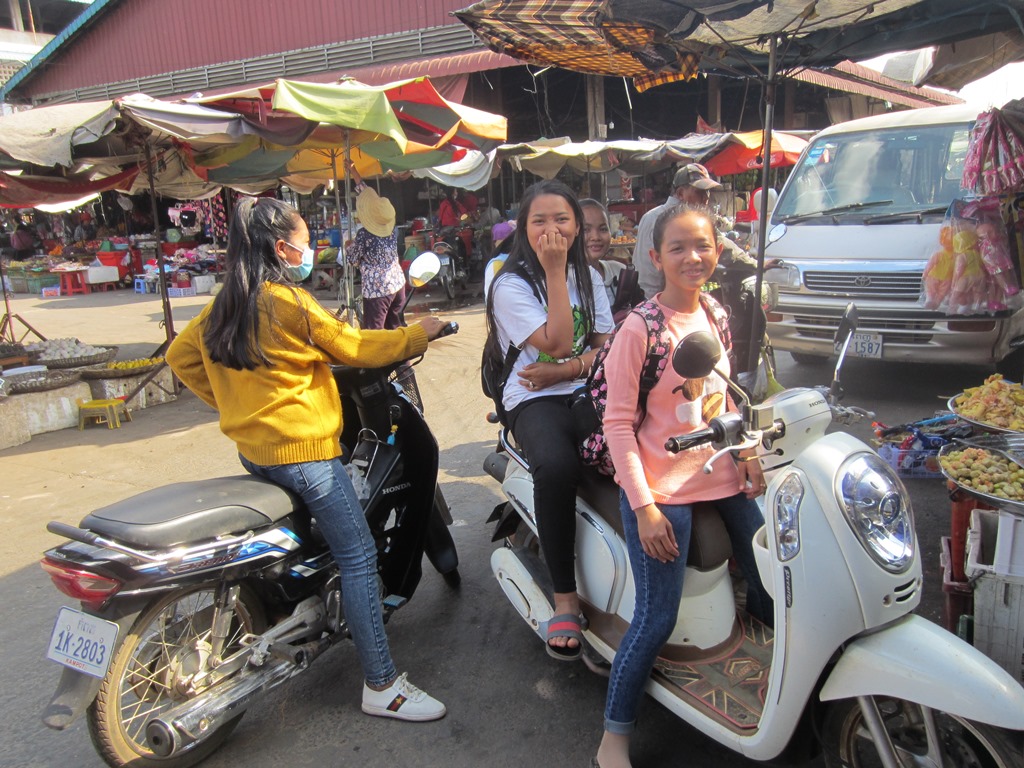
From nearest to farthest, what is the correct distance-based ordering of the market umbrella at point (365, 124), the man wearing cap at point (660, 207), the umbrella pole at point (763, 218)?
the umbrella pole at point (763, 218) → the man wearing cap at point (660, 207) → the market umbrella at point (365, 124)

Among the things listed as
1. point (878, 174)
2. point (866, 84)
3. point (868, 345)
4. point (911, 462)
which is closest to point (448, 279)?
point (878, 174)

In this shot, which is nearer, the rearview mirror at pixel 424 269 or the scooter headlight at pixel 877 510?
the scooter headlight at pixel 877 510

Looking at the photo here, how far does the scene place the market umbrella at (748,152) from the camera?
12.5 metres

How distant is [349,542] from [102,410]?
17.3 ft

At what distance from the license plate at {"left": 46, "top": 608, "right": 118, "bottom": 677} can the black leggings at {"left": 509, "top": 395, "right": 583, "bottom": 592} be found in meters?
1.35

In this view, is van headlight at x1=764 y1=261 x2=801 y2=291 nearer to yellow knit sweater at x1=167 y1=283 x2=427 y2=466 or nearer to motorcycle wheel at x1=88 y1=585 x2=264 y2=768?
yellow knit sweater at x1=167 y1=283 x2=427 y2=466

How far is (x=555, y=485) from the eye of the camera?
250 centimetres

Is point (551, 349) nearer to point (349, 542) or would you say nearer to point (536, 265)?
point (536, 265)

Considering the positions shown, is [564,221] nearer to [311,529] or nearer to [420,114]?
[311,529]

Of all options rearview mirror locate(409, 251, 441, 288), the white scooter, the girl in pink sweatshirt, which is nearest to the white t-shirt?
rearview mirror locate(409, 251, 441, 288)

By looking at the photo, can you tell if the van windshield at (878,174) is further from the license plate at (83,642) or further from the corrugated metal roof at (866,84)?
the corrugated metal roof at (866,84)

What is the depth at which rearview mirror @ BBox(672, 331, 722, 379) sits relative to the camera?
1749 millimetres

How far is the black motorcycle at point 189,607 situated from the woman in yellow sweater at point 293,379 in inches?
5.4

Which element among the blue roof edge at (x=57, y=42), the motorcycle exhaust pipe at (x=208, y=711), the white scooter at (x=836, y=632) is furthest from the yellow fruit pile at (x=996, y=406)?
the blue roof edge at (x=57, y=42)
